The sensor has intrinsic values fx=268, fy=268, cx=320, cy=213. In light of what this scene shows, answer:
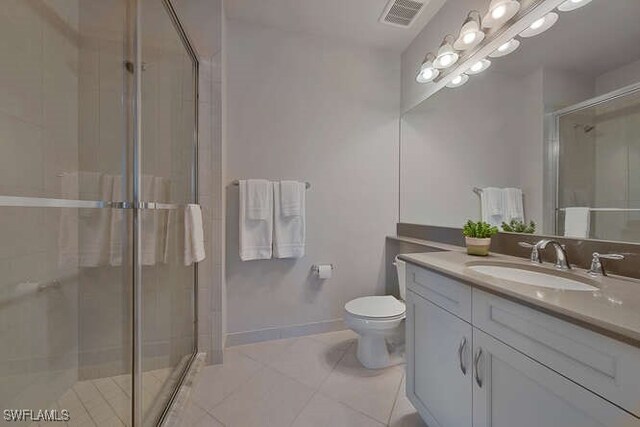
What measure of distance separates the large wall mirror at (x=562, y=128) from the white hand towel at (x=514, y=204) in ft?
0.05

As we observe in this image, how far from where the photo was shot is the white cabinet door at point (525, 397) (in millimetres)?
→ 616

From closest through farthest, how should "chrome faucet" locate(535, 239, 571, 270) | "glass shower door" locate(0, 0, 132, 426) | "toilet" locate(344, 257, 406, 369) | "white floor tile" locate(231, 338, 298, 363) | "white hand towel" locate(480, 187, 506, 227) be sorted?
"chrome faucet" locate(535, 239, 571, 270) → "glass shower door" locate(0, 0, 132, 426) → "white hand towel" locate(480, 187, 506, 227) → "toilet" locate(344, 257, 406, 369) → "white floor tile" locate(231, 338, 298, 363)

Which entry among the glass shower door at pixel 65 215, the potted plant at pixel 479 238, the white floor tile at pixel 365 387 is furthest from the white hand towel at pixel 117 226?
the potted plant at pixel 479 238

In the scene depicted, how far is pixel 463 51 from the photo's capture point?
1753 mm

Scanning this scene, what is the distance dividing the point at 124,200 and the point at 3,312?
668mm

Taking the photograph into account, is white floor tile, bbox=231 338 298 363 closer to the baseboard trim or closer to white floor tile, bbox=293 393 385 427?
the baseboard trim

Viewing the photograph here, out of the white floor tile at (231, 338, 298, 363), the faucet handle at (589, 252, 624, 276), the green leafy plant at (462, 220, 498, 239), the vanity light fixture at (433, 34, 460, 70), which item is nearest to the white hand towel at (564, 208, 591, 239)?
the faucet handle at (589, 252, 624, 276)

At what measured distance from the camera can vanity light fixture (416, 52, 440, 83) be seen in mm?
1939

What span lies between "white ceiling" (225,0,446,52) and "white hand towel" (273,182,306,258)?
124cm

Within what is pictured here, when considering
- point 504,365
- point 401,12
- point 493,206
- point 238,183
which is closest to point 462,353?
point 504,365

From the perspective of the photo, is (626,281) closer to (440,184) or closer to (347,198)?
(440,184)

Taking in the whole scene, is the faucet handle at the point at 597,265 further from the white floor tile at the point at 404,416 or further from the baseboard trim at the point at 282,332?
the baseboard trim at the point at 282,332

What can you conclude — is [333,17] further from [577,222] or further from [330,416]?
[330,416]

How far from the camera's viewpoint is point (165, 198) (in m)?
1.59
